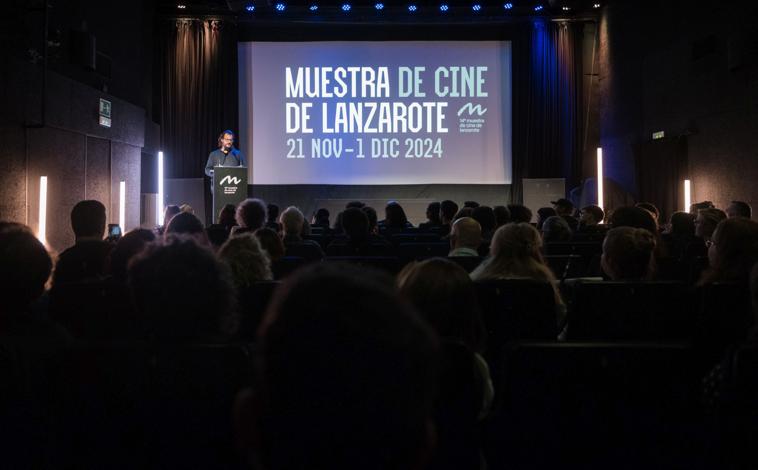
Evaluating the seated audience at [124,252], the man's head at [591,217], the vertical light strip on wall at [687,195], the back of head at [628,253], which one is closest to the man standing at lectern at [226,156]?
the man's head at [591,217]

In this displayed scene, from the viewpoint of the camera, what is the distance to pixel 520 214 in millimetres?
7238

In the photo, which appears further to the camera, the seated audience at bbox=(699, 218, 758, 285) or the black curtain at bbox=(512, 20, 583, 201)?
the black curtain at bbox=(512, 20, 583, 201)

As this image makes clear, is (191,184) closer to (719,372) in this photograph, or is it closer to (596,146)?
(596,146)

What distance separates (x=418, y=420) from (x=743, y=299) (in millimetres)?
2357

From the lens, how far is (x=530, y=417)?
6.73 feet

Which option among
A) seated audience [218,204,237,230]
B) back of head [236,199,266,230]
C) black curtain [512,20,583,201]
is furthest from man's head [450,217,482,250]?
black curtain [512,20,583,201]

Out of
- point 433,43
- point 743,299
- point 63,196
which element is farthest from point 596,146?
point 743,299

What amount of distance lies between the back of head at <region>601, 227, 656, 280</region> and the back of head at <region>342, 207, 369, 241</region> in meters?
2.34

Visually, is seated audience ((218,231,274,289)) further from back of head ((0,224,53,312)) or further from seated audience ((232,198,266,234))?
seated audience ((232,198,266,234))

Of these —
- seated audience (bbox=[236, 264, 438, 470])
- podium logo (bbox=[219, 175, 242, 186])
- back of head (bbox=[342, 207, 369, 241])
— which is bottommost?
seated audience (bbox=[236, 264, 438, 470])

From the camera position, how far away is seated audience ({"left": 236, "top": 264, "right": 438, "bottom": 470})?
957 millimetres

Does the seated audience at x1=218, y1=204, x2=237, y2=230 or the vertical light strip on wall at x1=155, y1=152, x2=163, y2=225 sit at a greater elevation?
the vertical light strip on wall at x1=155, y1=152, x2=163, y2=225

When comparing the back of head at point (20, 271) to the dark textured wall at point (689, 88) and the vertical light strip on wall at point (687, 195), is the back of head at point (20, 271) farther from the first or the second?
the vertical light strip on wall at point (687, 195)

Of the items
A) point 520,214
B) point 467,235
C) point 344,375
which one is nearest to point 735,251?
point 467,235
